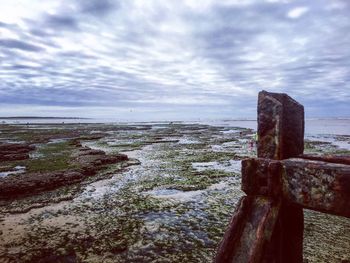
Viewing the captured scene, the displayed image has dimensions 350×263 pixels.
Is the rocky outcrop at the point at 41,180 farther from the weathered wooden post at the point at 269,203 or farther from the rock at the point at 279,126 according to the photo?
the rock at the point at 279,126

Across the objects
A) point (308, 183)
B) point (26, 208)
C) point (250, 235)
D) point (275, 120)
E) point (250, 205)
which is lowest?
point (26, 208)

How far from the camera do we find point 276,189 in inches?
90.9

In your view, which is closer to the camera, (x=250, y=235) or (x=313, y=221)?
(x=250, y=235)

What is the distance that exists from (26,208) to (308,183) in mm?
9675

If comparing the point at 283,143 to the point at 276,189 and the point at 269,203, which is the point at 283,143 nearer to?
the point at 276,189

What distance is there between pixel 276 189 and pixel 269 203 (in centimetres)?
12

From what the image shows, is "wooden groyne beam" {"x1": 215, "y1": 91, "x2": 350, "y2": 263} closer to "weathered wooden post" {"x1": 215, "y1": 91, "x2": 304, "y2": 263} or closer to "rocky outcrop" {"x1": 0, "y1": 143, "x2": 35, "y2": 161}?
"weathered wooden post" {"x1": 215, "y1": 91, "x2": 304, "y2": 263}

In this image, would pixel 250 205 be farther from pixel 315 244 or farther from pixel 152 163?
pixel 152 163

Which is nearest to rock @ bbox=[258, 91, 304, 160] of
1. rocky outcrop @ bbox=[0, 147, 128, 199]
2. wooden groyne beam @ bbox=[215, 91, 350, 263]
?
wooden groyne beam @ bbox=[215, 91, 350, 263]

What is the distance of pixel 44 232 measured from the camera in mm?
7688

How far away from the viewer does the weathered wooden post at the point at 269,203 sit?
2.32 m

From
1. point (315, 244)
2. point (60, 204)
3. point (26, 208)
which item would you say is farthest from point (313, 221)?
point (26, 208)

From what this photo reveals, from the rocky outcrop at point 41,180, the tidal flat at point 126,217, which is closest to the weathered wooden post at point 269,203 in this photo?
the tidal flat at point 126,217

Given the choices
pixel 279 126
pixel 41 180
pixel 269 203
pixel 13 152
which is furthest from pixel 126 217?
pixel 13 152
